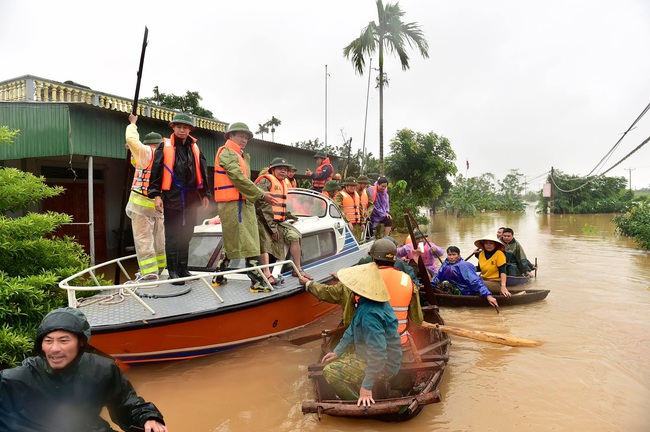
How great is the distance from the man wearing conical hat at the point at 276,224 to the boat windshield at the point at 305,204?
4.99ft

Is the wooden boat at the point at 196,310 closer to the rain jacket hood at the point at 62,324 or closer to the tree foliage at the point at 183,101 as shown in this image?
the rain jacket hood at the point at 62,324

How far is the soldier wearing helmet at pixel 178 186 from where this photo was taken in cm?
487

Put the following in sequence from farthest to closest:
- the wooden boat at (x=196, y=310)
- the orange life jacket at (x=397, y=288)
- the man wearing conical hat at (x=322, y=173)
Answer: the man wearing conical hat at (x=322, y=173) < the wooden boat at (x=196, y=310) < the orange life jacket at (x=397, y=288)

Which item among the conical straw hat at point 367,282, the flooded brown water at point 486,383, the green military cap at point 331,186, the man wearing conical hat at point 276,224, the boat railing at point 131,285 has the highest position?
the green military cap at point 331,186

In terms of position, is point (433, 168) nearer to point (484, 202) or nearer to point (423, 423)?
point (423, 423)

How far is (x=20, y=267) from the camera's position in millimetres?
4703

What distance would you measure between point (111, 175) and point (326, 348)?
397 inches

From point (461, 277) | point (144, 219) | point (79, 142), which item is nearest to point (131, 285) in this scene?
point (144, 219)

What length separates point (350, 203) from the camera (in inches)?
365

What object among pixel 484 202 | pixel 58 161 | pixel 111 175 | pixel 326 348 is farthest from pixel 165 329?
pixel 484 202

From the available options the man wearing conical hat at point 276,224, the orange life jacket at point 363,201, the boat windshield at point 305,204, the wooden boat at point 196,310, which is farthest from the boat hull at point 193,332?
the orange life jacket at point 363,201

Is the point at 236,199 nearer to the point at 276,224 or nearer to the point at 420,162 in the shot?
the point at 276,224

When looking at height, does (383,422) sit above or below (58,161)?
below

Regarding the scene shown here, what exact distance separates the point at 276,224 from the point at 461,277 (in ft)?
11.5
